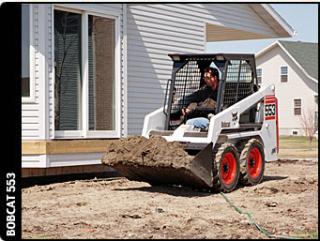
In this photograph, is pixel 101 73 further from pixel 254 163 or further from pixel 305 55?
pixel 305 55

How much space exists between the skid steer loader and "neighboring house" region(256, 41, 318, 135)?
25375 millimetres


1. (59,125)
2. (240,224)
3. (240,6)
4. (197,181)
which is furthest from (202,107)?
(240,6)

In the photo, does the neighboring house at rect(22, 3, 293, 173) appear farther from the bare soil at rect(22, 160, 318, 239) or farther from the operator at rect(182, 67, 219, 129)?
the operator at rect(182, 67, 219, 129)

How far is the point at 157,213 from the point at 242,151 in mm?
3051

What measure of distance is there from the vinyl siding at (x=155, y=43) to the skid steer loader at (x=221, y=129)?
219 centimetres

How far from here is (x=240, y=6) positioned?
18.5 meters

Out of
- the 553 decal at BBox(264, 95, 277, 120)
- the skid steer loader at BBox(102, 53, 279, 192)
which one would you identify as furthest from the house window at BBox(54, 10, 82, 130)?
the 553 decal at BBox(264, 95, 277, 120)

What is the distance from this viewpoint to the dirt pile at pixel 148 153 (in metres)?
10.6

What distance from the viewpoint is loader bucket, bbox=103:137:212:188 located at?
1054 centimetres

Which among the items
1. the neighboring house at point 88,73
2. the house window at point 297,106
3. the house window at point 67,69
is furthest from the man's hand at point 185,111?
the house window at point 297,106

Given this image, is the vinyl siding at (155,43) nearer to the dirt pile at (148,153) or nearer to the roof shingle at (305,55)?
the dirt pile at (148,153)

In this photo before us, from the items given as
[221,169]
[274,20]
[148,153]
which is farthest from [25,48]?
[274,20]

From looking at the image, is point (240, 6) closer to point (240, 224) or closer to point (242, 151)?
point (242, 151)
